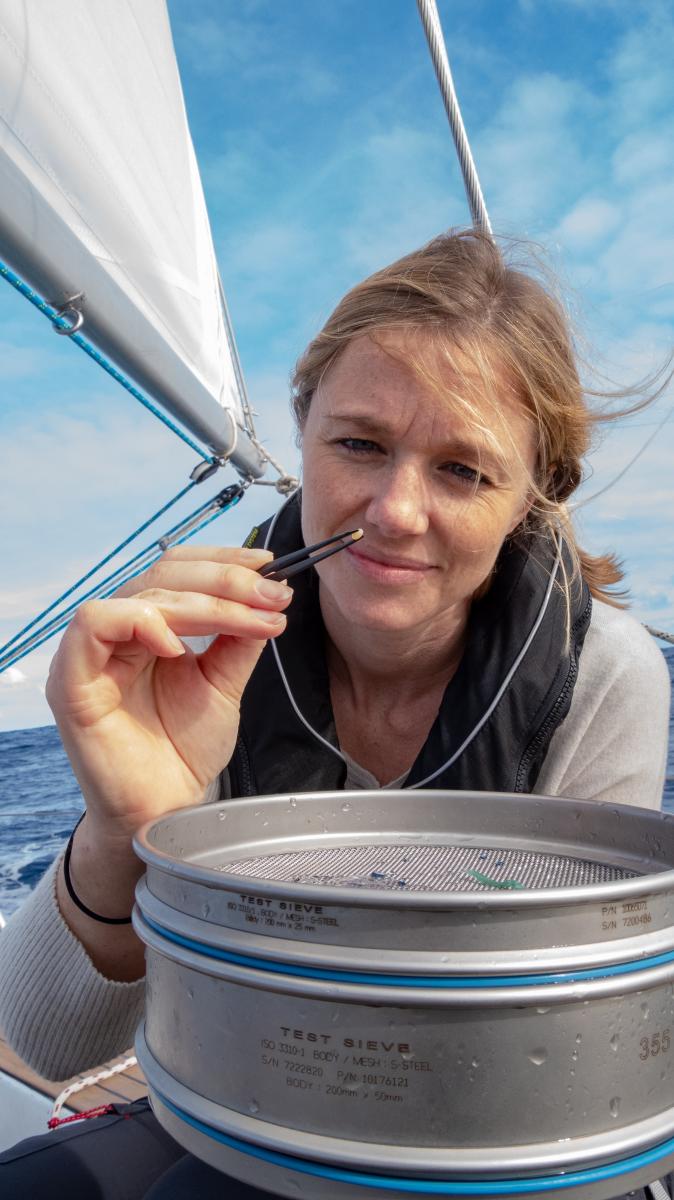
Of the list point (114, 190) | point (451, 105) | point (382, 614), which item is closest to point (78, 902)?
point (382, 614)

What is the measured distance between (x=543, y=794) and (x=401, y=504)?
0.41 m

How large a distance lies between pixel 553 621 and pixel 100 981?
776 mm

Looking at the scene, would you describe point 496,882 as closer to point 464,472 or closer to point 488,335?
point 464,472

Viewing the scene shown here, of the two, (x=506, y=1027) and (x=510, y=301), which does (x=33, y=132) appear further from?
(x=506, y=1027)

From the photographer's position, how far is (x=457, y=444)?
1.17 m

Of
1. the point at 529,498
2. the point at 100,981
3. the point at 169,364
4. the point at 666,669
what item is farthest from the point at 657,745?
the point at 169,364

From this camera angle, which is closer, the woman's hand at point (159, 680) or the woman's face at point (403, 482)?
the woman's hand at point (159, 680)

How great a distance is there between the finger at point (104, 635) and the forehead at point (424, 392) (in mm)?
436

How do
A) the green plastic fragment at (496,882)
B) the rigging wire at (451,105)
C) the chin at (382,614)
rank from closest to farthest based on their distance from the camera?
1. the green plastic fragment at (496,882)
2. the chin at (382,614)
3. the rigging wire at (451,105)

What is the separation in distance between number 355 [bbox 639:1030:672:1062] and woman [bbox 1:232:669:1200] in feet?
1.77

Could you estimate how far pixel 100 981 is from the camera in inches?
42.4

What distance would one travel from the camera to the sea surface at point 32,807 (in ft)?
17.4

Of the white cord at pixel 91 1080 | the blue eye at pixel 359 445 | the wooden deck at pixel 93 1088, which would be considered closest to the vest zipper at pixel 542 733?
the blue eye at pixel 359 445

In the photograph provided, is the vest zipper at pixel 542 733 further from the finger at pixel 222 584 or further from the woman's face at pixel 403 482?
the finger at pixel 222 584
